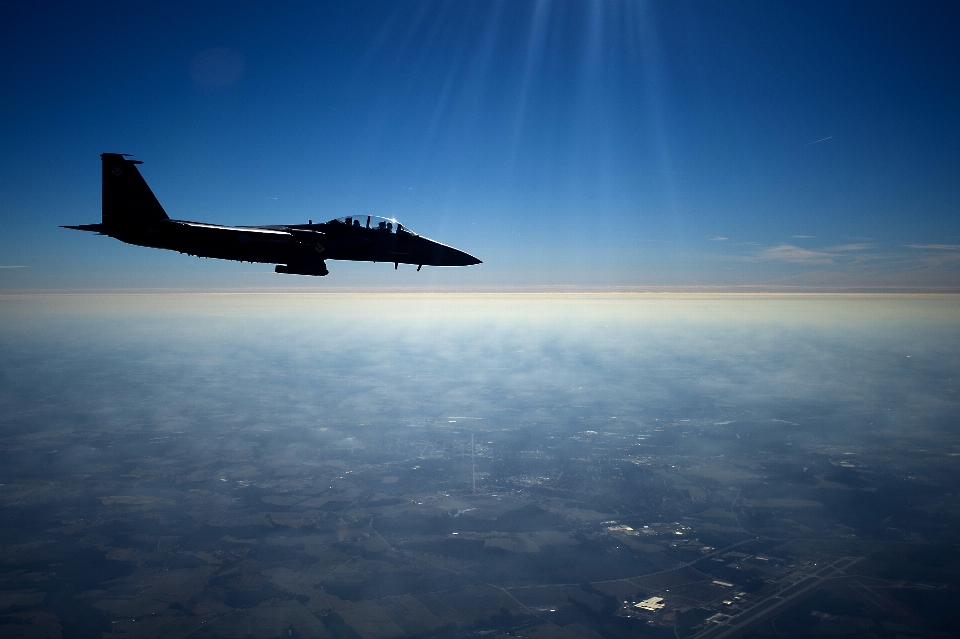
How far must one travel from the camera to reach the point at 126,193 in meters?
23.3

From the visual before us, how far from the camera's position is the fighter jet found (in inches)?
872

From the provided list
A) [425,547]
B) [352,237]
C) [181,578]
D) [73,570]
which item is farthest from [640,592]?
[73,570]

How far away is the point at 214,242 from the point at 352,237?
6469 millimetres

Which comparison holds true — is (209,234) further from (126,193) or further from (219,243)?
(126,193)

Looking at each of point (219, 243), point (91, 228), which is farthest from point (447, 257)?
point (91, 228)

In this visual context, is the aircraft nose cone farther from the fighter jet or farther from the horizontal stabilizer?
the horizontal stabilizer

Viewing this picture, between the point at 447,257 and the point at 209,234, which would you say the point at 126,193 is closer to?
the point at 209,234

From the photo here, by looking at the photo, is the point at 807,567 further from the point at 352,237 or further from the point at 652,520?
the point at 352,237

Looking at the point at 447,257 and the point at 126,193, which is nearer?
the point at 126,193

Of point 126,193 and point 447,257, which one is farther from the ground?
point 126,193

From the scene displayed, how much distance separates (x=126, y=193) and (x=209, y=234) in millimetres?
5193

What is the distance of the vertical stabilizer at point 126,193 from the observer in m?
23.1

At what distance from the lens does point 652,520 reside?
156875 mm

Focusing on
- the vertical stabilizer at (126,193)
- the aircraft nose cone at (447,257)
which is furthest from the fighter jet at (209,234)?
the aircraft nose cone at (447,257)
